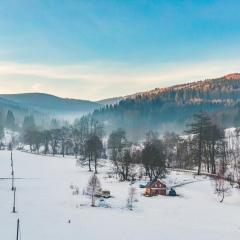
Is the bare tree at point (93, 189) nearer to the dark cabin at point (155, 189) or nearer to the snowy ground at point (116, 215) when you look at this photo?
the snowy ground at point (116, 215)

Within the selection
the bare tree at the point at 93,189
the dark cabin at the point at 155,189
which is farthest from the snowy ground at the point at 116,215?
the dark cabin at the point at 155,189

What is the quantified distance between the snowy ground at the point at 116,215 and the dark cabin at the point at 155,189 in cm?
243

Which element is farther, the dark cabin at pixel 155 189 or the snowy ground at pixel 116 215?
the dark cabin at pixel 155 189

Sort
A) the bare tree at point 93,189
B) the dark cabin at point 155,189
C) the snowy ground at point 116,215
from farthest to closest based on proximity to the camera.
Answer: the dark cabin at point 155,189 < the bare tree at point 93,189 < the snowy ground at point 116,215

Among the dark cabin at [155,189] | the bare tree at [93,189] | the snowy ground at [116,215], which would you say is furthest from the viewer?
→ the dark cabin at [155,189]

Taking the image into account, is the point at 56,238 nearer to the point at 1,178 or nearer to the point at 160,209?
the point at 160,209

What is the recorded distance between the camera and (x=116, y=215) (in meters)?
57.7

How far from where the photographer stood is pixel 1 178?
8894cm

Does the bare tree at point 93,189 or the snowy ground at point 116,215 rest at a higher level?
the bare tree at point 93,189

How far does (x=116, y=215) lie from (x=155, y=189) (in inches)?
677

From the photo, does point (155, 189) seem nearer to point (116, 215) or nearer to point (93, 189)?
point (93, 189)

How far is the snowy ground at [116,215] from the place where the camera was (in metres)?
48.3

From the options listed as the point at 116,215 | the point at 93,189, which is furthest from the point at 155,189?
the point at 116,215

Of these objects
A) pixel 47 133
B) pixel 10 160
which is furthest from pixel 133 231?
pixel 47 133
